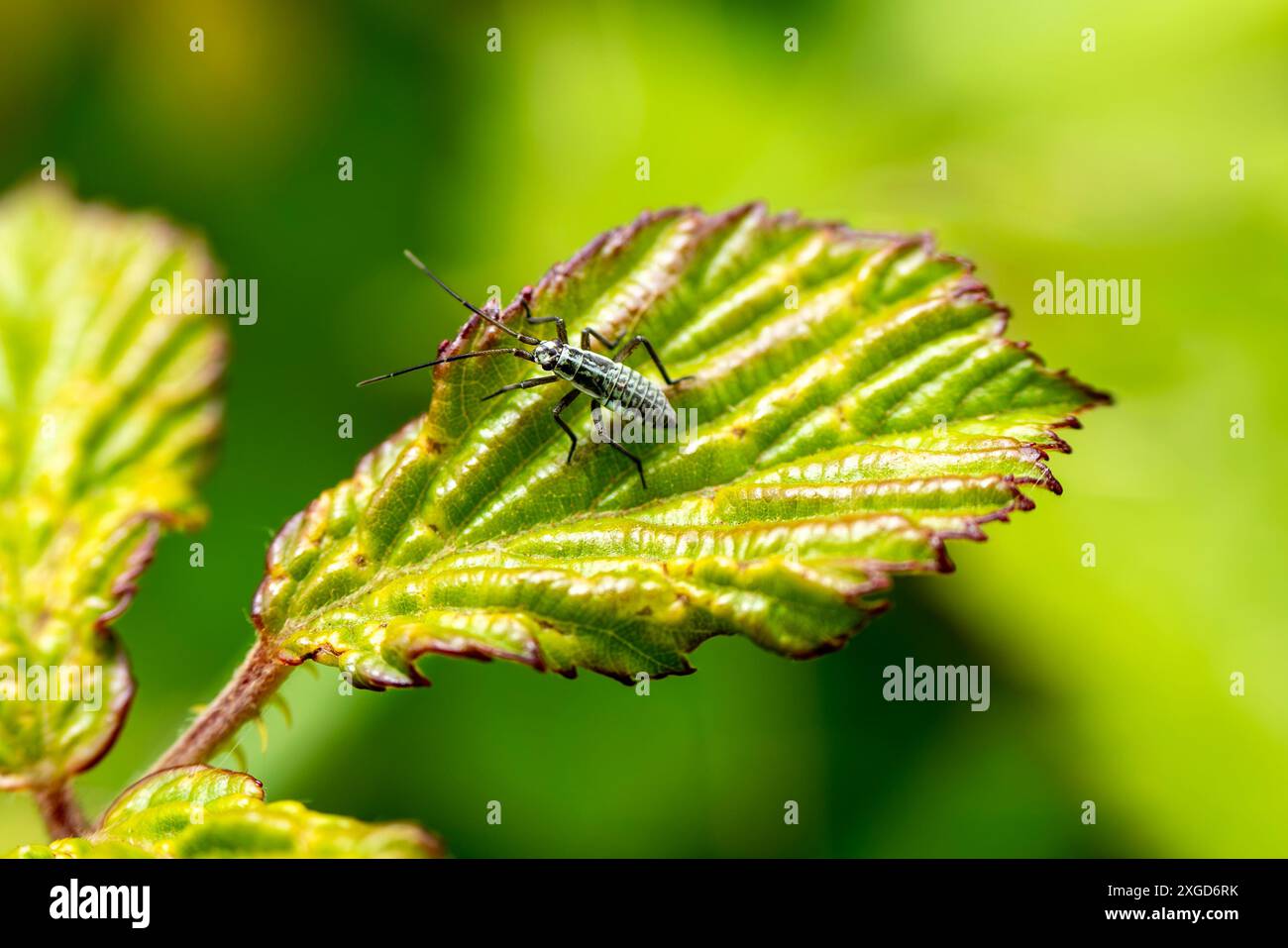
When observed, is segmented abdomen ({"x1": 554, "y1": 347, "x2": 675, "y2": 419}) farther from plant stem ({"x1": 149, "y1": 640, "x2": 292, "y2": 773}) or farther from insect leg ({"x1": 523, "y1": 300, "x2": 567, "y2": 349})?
plant stem ({"x1": 149, "y1": 640, "x2": 292, "y2": 773})

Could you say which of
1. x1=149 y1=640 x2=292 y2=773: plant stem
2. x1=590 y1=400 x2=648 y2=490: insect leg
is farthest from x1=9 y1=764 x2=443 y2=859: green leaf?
x1=590 y1=400 x2=648 y2=490: insect leg

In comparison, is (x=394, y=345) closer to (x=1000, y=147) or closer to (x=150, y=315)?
(x=150, y=315)

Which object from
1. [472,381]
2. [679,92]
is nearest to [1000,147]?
[679,92]

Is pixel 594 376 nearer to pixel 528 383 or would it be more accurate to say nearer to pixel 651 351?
pixel 651 351

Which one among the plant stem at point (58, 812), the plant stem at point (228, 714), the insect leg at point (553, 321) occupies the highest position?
the insect leg at point (553, 321)

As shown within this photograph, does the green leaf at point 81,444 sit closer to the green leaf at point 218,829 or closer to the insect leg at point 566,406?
the green leaf at point 218,829

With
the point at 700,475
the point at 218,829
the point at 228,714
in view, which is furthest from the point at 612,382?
the point at 218,829

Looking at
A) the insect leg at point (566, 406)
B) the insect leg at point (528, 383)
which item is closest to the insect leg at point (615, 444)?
the insect leg at point (566, 406)

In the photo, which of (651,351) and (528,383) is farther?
(651,351)
